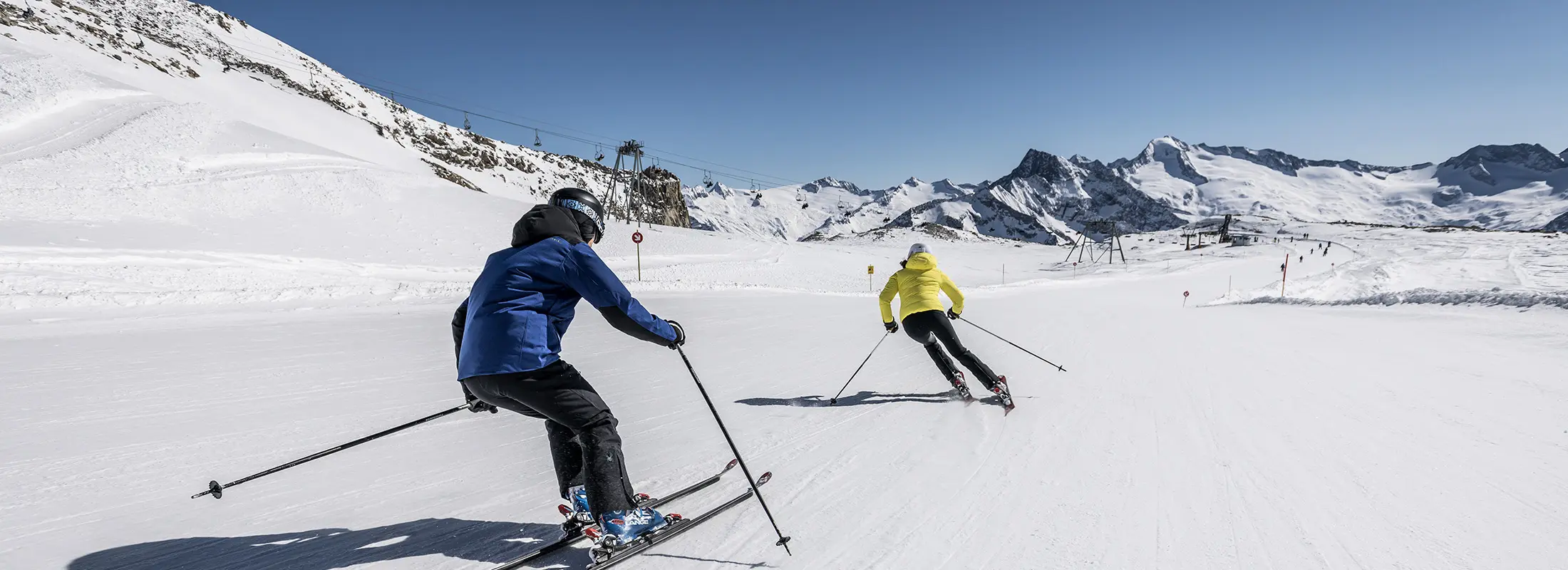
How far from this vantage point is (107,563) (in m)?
2.99

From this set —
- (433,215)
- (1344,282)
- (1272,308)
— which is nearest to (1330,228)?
(1344,282)

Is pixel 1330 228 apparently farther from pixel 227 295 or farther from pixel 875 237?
pixel 227 295

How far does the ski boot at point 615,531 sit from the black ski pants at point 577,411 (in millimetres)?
44

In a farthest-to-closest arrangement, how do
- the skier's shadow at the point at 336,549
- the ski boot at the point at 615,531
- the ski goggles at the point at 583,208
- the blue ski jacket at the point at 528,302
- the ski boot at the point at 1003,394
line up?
the ski boot at the point at 1003,394 < the ski goggles at the point at 583,208 < the skier's shadow at the point at 336,549 < the ski boot at the point at 615,531 < the blue ski jacket at the point at 528,302

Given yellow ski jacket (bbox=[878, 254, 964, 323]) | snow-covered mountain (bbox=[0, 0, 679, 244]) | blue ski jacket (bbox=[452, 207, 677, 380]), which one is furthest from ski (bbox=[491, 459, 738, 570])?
snow-covered mountain (bbox=[0, 0, 679, 244])

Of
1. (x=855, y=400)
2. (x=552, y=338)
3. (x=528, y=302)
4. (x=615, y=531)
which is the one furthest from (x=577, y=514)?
(x=855, y=400)

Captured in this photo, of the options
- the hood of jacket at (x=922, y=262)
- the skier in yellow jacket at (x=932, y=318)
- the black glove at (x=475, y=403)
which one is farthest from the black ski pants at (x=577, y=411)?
the hood of jacket at (x=922, y=262)

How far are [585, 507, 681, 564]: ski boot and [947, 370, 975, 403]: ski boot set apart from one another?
393 centimetres

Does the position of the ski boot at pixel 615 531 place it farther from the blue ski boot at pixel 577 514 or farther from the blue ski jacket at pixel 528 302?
the blue ski jacket at pixel 528 302

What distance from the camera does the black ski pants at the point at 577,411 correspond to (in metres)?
2.84

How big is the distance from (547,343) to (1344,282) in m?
33.8

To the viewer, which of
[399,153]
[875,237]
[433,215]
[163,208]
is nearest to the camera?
[163,208]

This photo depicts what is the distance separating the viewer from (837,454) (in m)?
4.63

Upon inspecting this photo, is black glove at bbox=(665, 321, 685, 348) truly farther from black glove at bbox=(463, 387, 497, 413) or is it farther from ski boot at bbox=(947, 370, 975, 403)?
ski boot at bbox=(947, 370, 975, 403)
